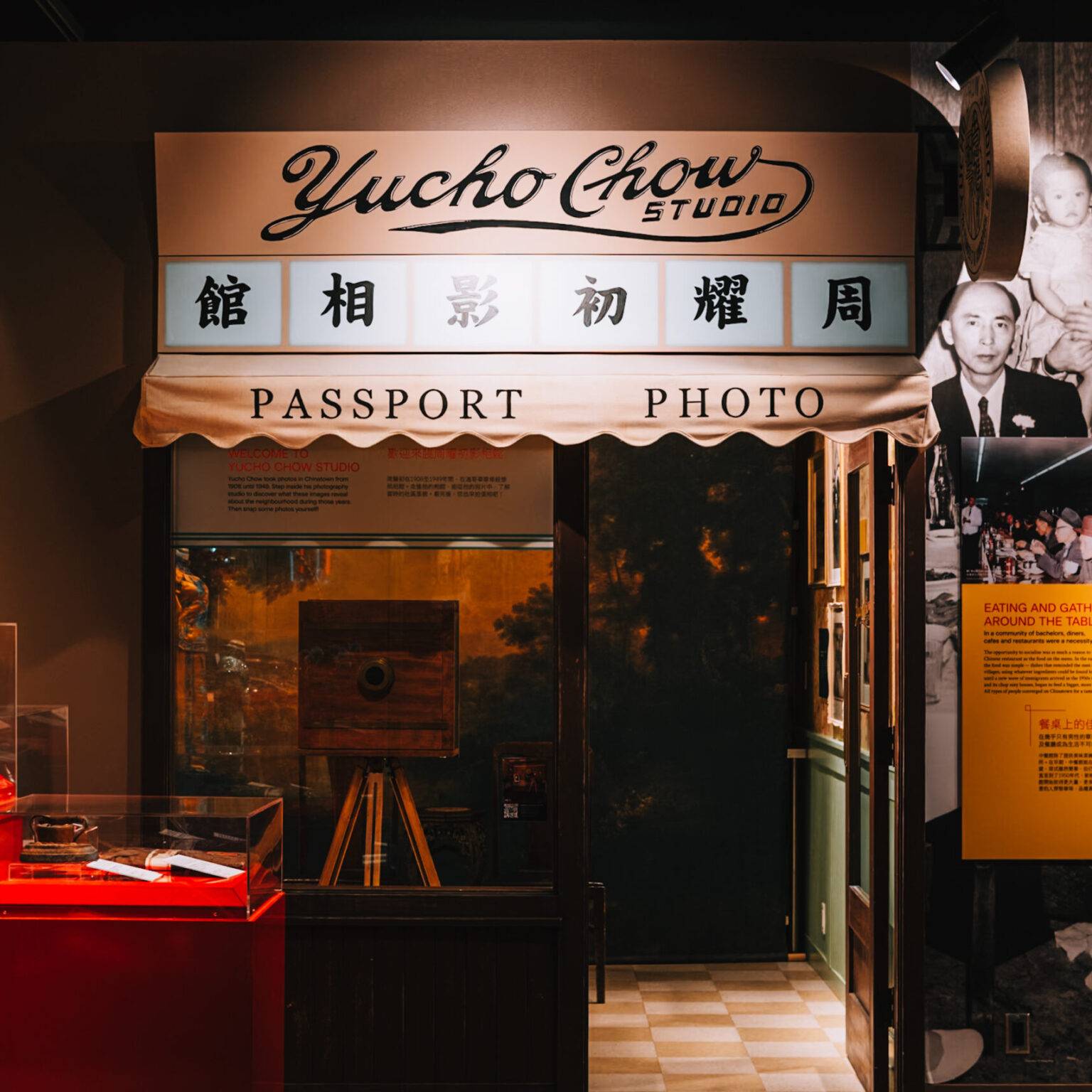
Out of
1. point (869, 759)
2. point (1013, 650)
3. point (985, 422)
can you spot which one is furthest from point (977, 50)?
point (869, 759)

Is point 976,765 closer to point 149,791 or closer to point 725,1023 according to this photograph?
point 725,1023

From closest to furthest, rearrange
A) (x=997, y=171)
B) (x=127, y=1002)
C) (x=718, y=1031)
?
(x=127, y=1002) < (x=997, y=171) < (x=718, y=1031)

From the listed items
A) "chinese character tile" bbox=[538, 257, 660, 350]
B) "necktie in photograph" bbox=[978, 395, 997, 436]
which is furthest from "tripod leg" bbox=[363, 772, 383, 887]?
"necktie in photograph" bbox=[978, 395, 997, 436]

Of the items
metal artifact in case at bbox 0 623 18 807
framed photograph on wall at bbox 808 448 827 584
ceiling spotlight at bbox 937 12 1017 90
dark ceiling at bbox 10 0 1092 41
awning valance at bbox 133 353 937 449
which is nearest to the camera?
metal artifact in case at bbox 0 623 18 807

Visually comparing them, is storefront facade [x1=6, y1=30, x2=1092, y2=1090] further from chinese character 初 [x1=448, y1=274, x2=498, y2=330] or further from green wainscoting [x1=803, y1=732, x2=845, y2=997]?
green wainscoting [x1=803, y1=732, x2=845, y2=997]

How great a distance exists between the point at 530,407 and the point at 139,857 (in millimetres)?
1993

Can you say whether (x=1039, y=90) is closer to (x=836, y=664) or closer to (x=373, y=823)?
(x=836, y=664)

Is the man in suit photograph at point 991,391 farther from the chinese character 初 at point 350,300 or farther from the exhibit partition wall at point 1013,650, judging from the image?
the chinese character 初 at point 350,300

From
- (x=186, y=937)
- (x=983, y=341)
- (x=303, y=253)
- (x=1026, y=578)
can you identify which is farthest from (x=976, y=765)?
(x=303, y=253)

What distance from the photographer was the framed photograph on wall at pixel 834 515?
607cm

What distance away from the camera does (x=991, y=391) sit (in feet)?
15.1

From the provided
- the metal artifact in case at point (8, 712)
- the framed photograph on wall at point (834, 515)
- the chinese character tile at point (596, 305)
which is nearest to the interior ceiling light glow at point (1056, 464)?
the framed photograph on wall at point (834, 515)

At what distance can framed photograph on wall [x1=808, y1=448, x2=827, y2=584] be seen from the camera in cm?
640

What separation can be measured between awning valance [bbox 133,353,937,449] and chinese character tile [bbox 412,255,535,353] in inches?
7.6
